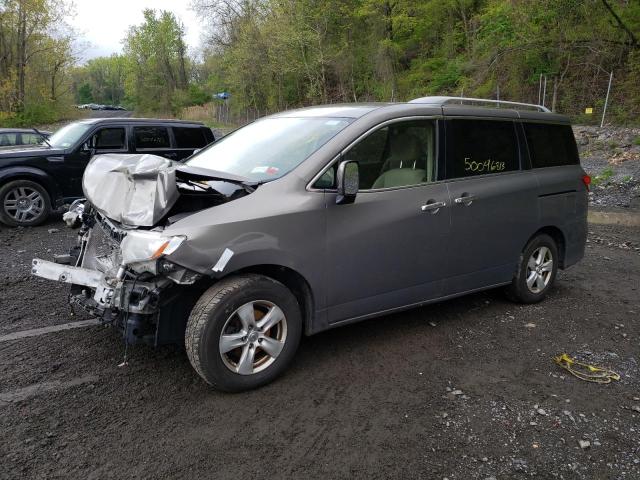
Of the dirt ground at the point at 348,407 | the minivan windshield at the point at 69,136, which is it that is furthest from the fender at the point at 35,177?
the dirt ground at the point at 348,407

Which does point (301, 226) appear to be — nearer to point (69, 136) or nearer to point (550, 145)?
point (550, 145)

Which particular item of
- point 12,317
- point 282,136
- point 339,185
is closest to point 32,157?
point 12,317

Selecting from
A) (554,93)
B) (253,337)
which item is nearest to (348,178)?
(253,337)

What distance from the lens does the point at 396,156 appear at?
4180 millimetres

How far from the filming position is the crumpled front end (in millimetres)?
3084

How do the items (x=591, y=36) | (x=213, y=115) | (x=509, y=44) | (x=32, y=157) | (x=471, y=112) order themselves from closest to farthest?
(x=471, y=112)
(x=32, y=157)
(x=591, y=36)
(x=509, y=44)
(x=213, y=115)

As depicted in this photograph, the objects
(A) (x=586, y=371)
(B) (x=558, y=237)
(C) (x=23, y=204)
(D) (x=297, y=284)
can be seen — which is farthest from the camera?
(C) (x=23, y=204)

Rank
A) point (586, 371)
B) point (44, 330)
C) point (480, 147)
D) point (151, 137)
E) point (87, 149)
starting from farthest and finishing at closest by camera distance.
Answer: point (151, 137) → point (87, 149) → point (480, 147) → point (44, 330) → point (586, 371)

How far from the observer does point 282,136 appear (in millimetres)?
4188

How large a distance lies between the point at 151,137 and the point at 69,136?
1.40 meters

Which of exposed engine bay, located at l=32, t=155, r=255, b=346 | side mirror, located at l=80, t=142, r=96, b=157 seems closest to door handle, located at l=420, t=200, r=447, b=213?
exposed engine bay, located at l=32, t=155, r=255, b=346

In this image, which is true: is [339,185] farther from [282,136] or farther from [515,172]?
[515,172]

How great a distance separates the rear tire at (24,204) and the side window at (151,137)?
1820 millimetres

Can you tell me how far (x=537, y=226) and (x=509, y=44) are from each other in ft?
63.8
